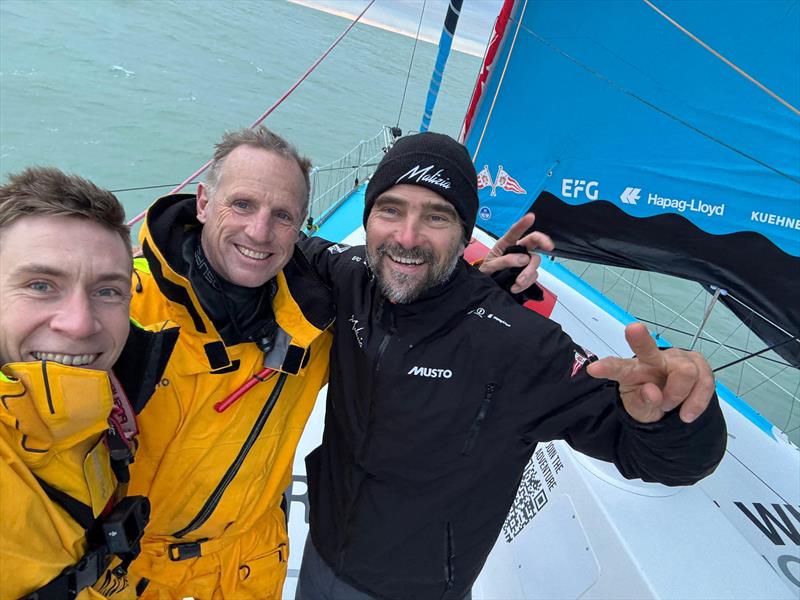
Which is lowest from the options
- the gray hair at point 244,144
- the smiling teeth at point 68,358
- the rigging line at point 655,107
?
the smiling teeth at point 68,358

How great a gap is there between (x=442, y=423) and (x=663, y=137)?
242 cm

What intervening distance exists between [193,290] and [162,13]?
84.6ft

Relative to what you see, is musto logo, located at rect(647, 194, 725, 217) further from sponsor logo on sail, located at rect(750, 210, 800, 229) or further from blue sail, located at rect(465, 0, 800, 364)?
sponsor logo on sail, located at rect(750, 210, 800, 229)

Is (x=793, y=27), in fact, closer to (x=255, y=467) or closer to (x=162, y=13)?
(x=255, y=467)

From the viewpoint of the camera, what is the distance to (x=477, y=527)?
4.39ft

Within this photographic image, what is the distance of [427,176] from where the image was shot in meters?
1.36

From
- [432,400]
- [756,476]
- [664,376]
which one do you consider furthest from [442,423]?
[756,476]

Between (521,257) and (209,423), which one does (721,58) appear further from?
(209,423)

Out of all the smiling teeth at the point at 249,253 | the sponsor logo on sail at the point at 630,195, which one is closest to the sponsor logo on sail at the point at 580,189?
the sponsor logo on sail at the point at 630,195

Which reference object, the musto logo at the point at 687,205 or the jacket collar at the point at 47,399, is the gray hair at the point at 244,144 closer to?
the jacket collar at the point at 47,399

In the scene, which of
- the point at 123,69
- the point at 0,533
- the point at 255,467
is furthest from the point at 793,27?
the point at 123,69

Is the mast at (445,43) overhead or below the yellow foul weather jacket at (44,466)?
overhead

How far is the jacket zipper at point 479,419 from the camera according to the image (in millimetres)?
1231

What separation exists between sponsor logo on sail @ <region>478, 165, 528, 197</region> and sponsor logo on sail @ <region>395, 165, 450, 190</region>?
190 cm
